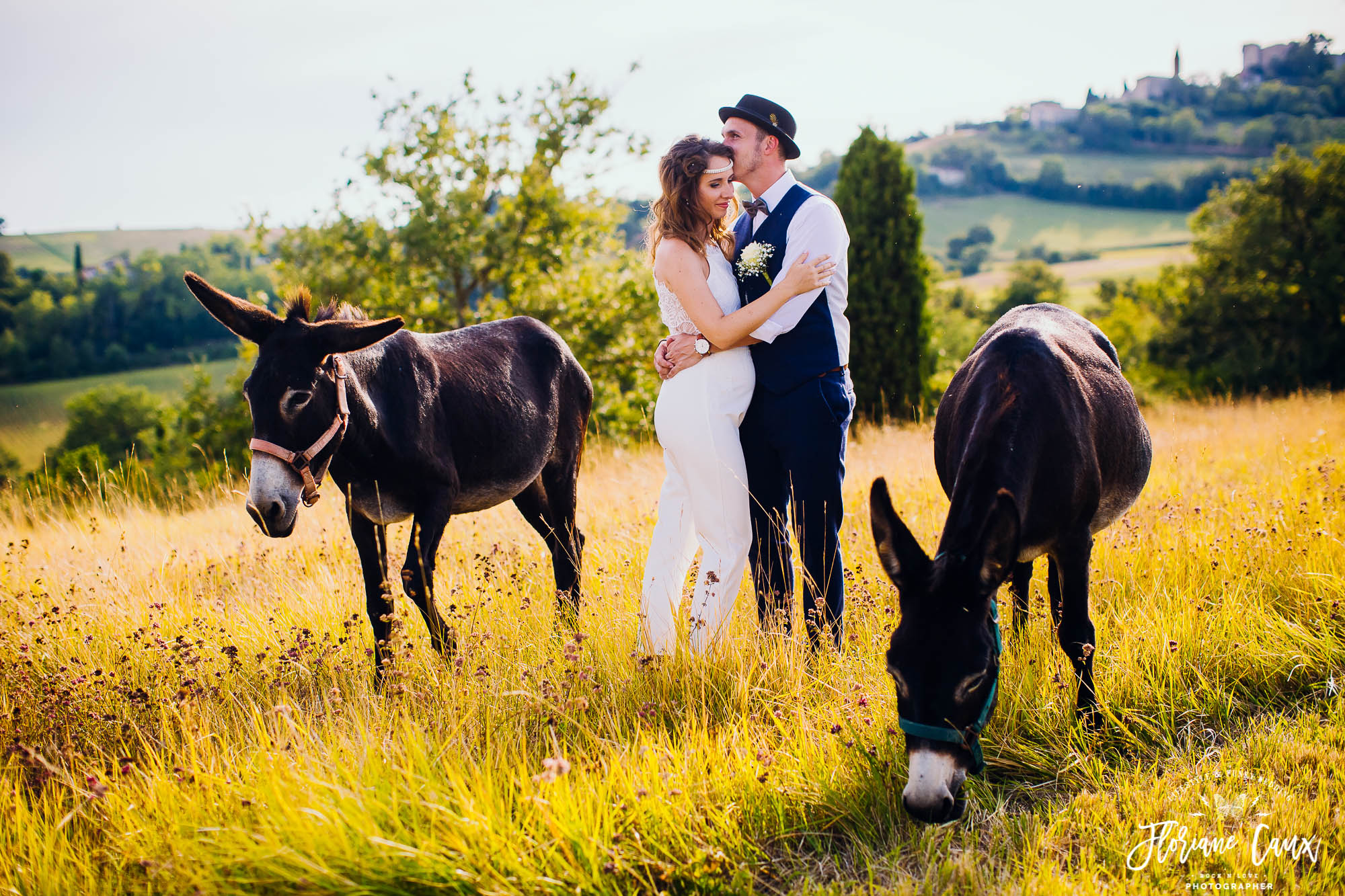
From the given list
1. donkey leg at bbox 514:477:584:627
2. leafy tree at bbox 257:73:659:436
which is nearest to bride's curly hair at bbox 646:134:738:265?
donkey leg at bbox 514:477:584:627

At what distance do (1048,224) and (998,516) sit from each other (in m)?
101

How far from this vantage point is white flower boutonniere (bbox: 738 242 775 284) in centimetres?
368

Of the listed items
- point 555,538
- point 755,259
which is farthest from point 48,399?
point 755,259

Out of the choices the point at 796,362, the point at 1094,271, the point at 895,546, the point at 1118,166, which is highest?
the point at 1118,166

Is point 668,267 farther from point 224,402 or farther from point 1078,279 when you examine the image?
point 1078,279

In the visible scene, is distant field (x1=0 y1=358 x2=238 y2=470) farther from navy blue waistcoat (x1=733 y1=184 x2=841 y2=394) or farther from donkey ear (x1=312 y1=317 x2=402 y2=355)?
navy blue waistcoat (x1=733 y1=184 x2=841 y2=394)

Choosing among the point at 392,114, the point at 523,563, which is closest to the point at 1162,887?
the point at 523,563

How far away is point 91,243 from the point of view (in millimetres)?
78125

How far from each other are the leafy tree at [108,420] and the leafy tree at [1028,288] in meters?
46.1

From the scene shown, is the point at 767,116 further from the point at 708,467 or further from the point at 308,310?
the point at 308,310

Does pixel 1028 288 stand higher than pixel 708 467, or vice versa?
pixel 1028 288

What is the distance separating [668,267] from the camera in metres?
3.65

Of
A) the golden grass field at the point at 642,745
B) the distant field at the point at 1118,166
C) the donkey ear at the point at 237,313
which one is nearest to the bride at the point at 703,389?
the golden grass field at the point at 642,745

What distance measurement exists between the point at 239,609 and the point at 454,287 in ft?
33.4
